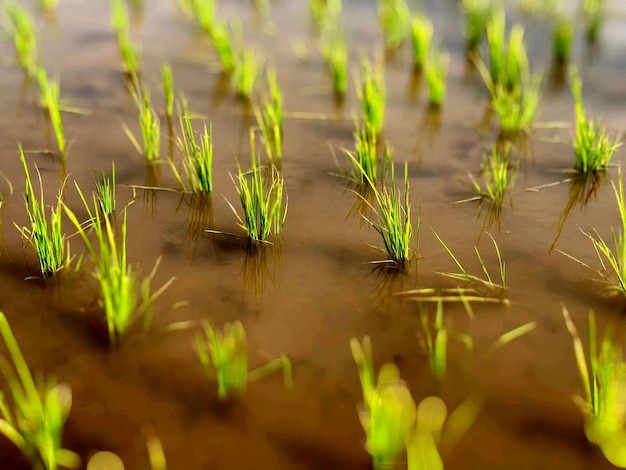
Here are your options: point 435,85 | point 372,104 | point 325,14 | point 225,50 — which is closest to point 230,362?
point 372,104

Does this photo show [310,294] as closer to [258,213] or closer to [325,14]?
[258,213]

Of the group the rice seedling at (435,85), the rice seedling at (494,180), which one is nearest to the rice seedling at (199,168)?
the rice seedling at (494,180)

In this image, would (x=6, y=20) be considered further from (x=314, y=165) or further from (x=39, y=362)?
(x=39, y=362)

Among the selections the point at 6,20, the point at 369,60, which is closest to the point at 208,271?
the point at 369,60

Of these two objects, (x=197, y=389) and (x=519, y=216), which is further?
(x=519, y=216)

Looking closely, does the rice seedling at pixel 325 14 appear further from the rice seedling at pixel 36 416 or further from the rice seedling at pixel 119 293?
the rice seedling at pixel 36 416

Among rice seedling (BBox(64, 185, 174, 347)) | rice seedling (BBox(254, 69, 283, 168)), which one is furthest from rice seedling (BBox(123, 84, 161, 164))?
rice seedling (BBox(64, 185, 174, 347))

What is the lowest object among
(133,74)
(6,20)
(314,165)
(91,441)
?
(91,441)
